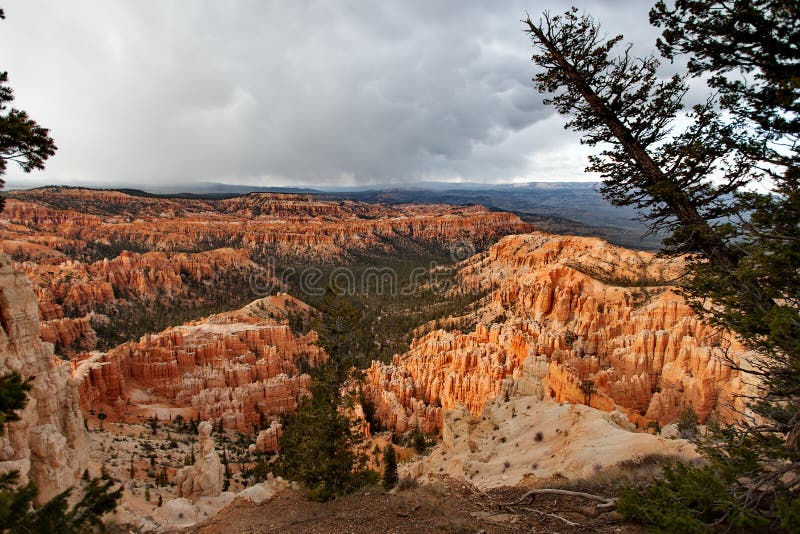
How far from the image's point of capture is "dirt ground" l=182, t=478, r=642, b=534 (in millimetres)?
6902

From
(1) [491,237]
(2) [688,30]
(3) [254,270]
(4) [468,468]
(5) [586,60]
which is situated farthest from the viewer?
(1) [491,237]

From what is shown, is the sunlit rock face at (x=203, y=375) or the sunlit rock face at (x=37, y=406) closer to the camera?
the sunlit rock face at (x=37, y=406)

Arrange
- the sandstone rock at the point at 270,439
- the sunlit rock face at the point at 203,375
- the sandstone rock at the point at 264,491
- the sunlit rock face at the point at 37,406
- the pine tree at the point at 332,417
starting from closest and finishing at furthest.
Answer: the sunlit rock face at the point at 37,406, the pine tree at the point at 332,417, the sandstone rock at the point at 264,491, the sandstone rock at the point at 270,439, the sunlit rock face at the point at 203,375

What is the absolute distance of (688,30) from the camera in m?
5.95

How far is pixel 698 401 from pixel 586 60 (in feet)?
93.3

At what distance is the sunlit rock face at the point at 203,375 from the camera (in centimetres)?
3262

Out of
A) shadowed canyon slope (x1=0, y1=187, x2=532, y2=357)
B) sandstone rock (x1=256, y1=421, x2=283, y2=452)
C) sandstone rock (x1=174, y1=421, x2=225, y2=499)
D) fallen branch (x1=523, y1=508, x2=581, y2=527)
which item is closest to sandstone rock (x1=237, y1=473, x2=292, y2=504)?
sandstone rock (x1=174, y1=421, x2=225, y2=499)

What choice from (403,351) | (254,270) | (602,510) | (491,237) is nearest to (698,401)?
(602,510)

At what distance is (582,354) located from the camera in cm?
3378

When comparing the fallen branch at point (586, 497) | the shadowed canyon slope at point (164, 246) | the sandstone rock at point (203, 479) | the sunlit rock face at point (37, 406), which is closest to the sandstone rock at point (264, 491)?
the sandstone rock at point (203, 479)

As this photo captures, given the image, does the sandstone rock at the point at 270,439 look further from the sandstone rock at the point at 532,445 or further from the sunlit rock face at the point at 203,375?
the sandstone rock at the point at 532,445

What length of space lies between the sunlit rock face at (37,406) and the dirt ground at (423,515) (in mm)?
5288

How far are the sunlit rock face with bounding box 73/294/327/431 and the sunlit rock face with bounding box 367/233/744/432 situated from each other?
1093 centimetres

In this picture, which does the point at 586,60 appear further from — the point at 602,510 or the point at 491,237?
the point at 491,237
